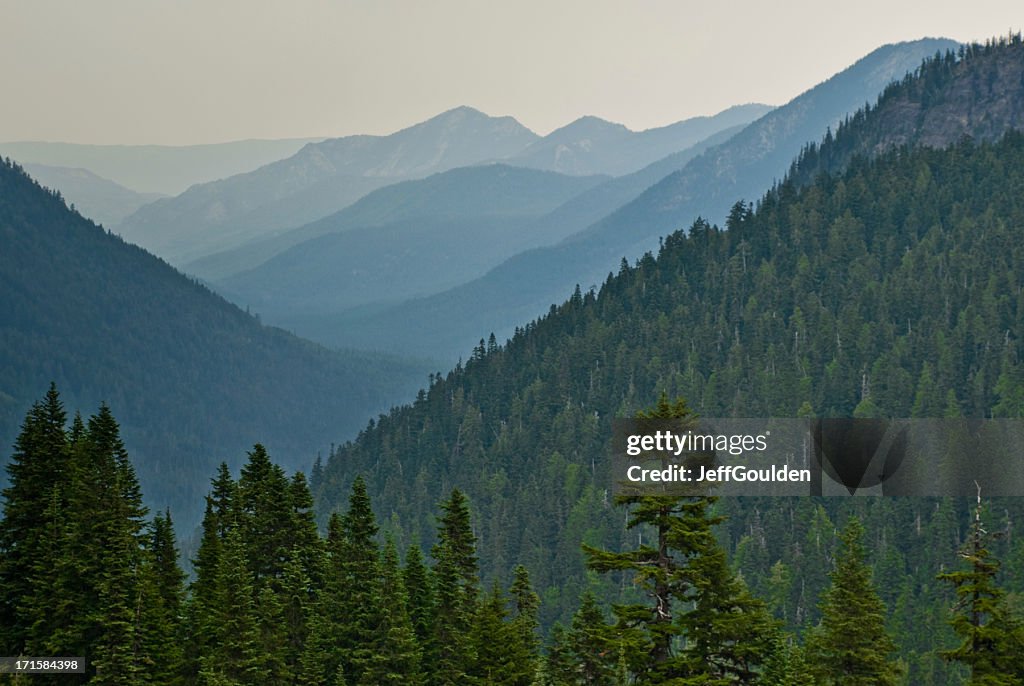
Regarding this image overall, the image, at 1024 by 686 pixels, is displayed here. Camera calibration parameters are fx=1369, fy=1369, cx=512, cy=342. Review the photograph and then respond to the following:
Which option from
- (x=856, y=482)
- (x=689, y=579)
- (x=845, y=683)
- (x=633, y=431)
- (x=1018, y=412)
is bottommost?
(x=845, y=683)

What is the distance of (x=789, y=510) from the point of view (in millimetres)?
187375

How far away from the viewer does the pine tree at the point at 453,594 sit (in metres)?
60.8

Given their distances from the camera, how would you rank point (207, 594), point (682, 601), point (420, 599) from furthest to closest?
point (420, 599) < point (207, 594) < point (682, 601)

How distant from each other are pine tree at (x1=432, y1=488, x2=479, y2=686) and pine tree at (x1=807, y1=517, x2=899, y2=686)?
55.5 ft

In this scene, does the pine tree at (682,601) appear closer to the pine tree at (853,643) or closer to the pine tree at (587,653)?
the pine tree at (587,653)

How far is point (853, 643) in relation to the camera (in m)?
49.0

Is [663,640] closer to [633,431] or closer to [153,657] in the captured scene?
[633,431]

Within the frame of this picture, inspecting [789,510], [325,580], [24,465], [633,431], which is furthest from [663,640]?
[789,510]

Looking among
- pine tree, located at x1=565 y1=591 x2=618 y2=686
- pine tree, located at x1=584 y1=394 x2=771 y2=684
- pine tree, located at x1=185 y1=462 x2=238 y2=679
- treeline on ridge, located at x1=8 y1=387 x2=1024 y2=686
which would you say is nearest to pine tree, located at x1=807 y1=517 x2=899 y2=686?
treeline on ridge, located at x1=8 y1=387 x2=1024 y2=686

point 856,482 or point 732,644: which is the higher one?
point 856,482

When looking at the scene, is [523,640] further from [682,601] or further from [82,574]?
[682,601]

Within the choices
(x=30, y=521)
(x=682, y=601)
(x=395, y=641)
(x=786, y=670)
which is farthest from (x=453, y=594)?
(x=682, y=601)

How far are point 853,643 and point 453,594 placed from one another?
20.7 m

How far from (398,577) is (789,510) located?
133965 millimetres
